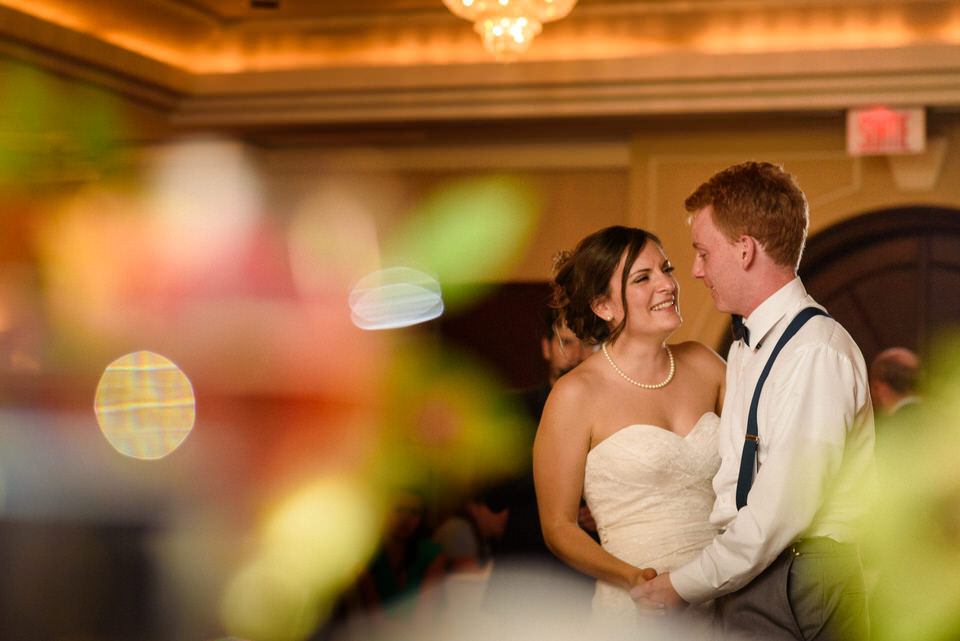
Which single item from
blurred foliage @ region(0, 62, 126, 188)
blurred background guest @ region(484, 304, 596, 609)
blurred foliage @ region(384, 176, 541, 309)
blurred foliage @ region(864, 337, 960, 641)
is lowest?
blurred foliage @ region(864, 337, 960, 641)

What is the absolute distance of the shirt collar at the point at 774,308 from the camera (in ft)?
6.77

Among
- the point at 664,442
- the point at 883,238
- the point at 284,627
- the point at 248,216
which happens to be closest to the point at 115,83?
the point at 248,216

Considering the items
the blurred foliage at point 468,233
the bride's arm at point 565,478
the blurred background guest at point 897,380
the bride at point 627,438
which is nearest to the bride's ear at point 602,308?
the bride at point 627,438

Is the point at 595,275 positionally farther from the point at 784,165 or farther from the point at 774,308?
the point at 784,165

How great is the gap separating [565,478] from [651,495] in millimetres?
236

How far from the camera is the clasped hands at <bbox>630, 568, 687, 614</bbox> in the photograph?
6.90 feet

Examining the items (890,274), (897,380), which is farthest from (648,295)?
(890,274)

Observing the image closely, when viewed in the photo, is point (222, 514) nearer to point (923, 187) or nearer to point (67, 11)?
point (67, 11)

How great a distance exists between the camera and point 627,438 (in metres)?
2.46

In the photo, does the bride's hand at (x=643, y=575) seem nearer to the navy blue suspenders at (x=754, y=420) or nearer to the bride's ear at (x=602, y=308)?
the navy blue suspenders at (x=754, y=420)

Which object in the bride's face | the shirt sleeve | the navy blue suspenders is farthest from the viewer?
the bride's face

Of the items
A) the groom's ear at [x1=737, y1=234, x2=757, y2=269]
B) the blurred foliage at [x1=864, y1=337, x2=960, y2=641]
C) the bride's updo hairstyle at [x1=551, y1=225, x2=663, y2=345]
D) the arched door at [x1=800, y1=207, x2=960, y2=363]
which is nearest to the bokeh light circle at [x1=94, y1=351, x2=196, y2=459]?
the bride's updo hairstyle at [x1=551, y1=225, x2=663, y2=345]

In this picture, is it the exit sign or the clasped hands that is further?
the exit sign

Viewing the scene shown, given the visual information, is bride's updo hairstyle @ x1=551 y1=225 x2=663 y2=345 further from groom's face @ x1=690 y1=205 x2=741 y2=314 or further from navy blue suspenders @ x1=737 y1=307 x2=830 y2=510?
navy blue suspenders @ x1=737 y1=307 x2=830 y2=510
